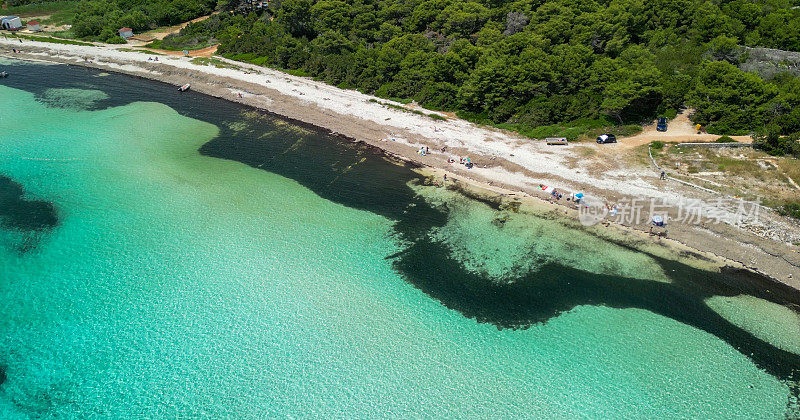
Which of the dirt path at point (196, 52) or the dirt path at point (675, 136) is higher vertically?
the dirt path at point (196, 52)

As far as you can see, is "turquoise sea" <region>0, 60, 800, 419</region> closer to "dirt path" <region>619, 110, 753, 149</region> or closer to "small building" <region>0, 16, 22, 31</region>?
"dirt path" <region>619, 110, 753, 149</region>

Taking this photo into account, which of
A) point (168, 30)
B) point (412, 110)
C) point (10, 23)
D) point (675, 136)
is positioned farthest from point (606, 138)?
point (10, 23)

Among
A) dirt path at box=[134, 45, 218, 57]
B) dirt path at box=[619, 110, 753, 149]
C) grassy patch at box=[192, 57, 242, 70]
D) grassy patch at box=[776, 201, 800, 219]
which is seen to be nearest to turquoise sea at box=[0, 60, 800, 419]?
grassy patch at box=[776, 201, 800, 219]

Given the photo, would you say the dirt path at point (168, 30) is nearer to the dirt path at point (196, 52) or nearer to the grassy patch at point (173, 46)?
the grassy patch at point (173, 46)

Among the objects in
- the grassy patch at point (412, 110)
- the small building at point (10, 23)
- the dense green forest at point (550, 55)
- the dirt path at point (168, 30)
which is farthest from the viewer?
the small building at point (10, 23)

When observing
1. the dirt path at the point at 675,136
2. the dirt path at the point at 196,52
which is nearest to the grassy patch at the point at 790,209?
the dirt path at the point at 675,136

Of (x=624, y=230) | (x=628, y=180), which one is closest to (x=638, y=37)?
(x=628, y=180)

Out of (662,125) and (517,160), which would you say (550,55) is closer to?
(662,125)
